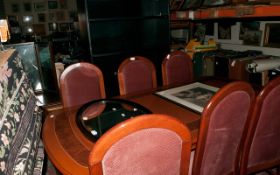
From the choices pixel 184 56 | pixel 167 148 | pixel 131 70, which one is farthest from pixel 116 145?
pixel 184 56

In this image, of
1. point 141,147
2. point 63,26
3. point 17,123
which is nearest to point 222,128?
point 141,147

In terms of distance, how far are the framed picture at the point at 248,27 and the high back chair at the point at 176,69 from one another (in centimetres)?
133

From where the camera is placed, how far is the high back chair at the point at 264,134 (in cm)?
126

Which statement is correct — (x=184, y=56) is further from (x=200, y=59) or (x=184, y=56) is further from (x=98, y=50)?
(x=98, y=50)

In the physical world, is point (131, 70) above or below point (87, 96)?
above

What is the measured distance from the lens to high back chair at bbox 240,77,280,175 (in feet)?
4.15

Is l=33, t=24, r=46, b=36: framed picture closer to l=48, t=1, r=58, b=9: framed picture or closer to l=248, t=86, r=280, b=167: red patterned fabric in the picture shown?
l=48, t=1, r=58, b=9: framed picture

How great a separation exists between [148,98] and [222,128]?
740 mm

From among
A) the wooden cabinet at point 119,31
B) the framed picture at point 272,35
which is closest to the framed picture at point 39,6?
the wooden cabinet at point 119,31

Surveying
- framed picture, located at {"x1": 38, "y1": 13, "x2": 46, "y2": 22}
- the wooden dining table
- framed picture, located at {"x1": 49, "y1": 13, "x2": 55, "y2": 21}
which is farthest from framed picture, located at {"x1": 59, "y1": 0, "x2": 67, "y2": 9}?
the wooden dining table

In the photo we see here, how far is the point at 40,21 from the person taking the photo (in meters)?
7.14

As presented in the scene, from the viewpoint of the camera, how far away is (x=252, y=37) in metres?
3.13

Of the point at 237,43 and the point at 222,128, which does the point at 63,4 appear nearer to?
the point at 237,43

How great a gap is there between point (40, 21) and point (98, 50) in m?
4.89
